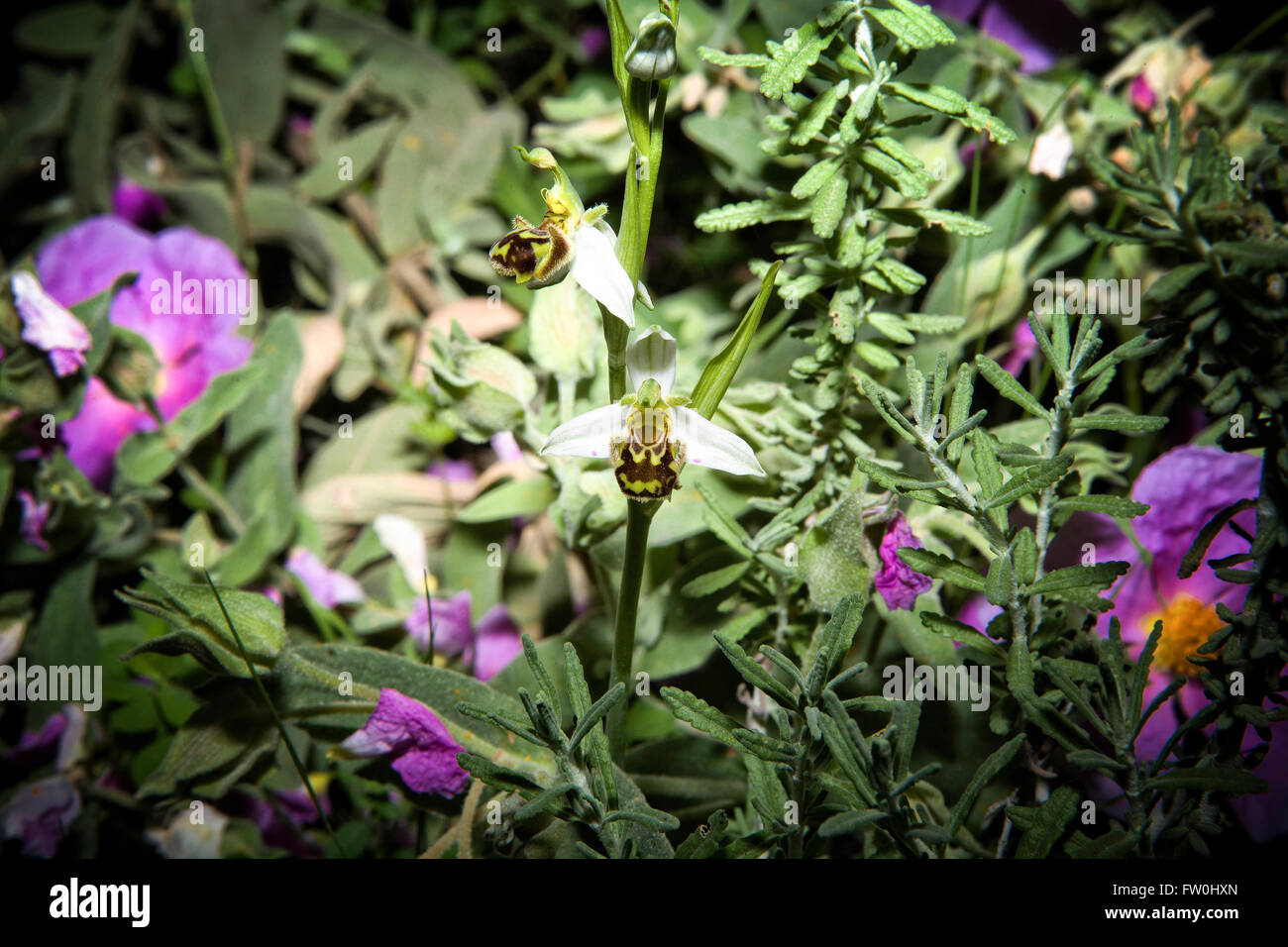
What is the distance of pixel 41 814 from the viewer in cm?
92

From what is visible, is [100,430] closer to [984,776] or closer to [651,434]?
[651,434]

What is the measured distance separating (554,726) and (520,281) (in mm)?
305

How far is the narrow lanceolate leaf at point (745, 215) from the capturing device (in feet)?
2.21

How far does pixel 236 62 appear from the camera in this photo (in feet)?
4.45

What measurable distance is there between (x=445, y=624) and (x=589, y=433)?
403 mm

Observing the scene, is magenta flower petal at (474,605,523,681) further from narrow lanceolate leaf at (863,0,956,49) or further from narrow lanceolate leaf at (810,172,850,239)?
narrow lanceolate leaf at (863,0,956,49)

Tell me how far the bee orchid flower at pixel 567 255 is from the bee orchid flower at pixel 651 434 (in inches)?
1.6

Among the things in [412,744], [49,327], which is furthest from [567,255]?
[49,327]

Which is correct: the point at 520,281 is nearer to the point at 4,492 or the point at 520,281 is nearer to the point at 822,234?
the point at 822,234

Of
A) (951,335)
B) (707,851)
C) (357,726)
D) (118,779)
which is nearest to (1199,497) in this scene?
(951,335)

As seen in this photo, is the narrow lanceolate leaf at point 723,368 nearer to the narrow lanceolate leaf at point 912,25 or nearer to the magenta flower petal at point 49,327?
the narrow lanceolate leaf at point 912,25

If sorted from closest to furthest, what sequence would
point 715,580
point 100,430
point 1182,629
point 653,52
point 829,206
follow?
point 653,52 < point 829,206 < point 715,580 < point 1182,629 < point 100,430
